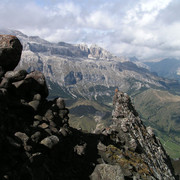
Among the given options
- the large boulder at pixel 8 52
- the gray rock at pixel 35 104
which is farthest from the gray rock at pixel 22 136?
the large boulder at pixel 8 52

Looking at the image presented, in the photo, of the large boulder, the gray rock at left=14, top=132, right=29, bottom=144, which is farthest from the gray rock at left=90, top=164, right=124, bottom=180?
the large boulder

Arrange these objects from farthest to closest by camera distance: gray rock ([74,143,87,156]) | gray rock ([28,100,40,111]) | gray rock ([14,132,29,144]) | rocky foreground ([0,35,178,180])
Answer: gray rock ([74,143,87,156]), gray rock ([28,100,40,111]), gray rock ([14,132,29,144]), rocky foreground ([0,35,178,180])

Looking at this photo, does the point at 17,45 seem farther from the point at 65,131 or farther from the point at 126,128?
the point at 126,128

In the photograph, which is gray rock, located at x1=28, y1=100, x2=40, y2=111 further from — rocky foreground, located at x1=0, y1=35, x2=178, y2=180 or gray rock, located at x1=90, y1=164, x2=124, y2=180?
gray rock, located at x1=90, y1=164, x2=124, y2=180

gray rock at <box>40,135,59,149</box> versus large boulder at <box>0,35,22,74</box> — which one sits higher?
large boulder at <box>0,35,22,74</box>

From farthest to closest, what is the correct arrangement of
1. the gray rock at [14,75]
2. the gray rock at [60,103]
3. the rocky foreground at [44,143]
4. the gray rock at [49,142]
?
the gray rock at [60,103] → the gray rock at [14,75] → the gray rock at [49,142] → the rocky foreground at [44,143]

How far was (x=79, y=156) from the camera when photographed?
31234 millimetres

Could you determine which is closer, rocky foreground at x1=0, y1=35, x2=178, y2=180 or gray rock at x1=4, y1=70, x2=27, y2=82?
rocky foreground at x1=0, y1=35, x2=178, y2=180

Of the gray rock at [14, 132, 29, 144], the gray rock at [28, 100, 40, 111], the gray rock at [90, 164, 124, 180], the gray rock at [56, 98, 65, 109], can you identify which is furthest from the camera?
the gray rock at [56, 98, 65, 109]

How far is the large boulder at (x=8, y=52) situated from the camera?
31703 mm

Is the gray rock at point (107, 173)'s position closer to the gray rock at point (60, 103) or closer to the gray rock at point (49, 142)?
the gray rock at point (49, 142)

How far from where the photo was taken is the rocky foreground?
20.3 meters

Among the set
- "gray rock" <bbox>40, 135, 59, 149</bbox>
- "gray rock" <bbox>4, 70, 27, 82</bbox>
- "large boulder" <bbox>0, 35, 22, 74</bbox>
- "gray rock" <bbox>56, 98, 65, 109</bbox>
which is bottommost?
"gray rock" <bbox>40, 135, 59, 149</bbox>

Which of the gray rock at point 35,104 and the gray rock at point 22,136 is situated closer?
the gray rock at point 22,136
